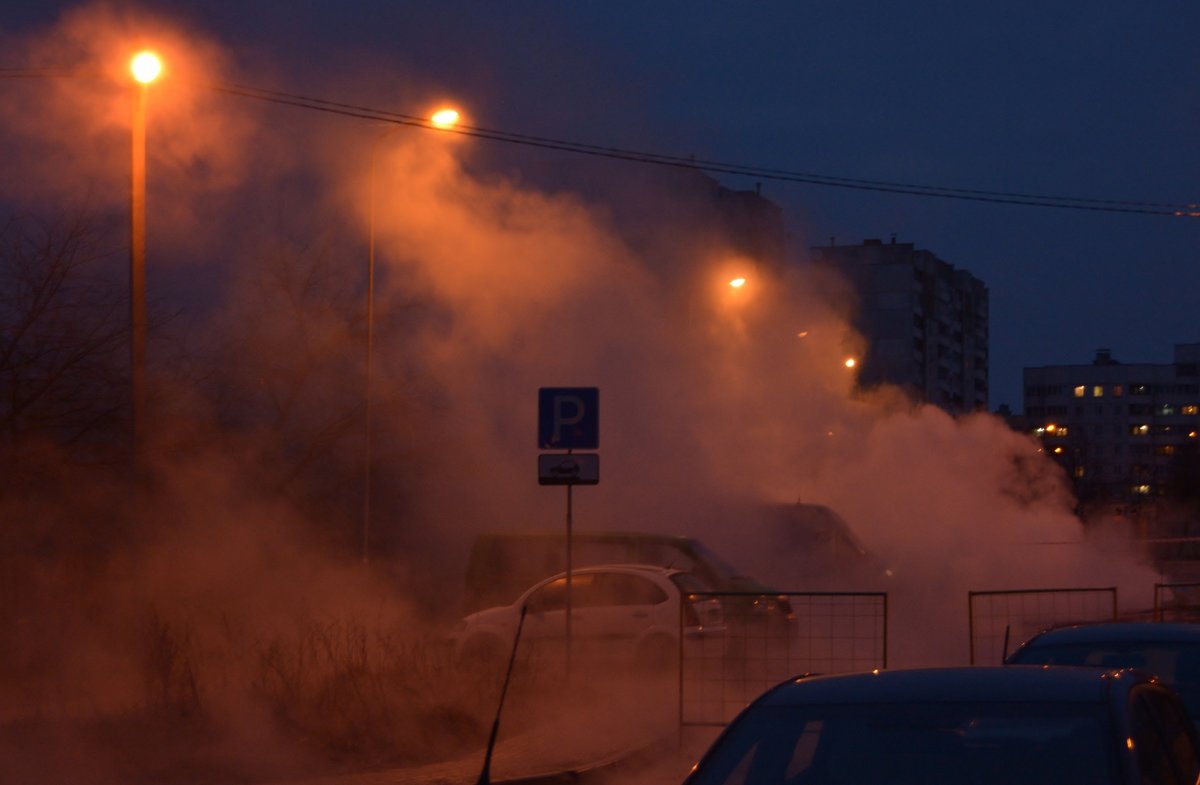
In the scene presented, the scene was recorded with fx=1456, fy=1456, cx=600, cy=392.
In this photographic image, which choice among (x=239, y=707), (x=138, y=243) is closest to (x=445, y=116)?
(x=138, y=243)

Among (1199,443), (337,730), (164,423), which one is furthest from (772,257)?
(1199,443)

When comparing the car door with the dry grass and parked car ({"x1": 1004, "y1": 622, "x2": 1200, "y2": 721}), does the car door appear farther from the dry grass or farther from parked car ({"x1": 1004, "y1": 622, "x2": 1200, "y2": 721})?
parked car ({"x1": 1004, "y1": 622, "x2": 1200, "y2": 721})

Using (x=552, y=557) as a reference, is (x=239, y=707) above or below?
below

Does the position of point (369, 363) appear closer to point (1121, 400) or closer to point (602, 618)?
point (602, 618)

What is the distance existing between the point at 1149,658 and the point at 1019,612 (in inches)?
272

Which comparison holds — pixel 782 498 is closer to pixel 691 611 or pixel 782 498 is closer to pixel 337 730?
pixel 691 611

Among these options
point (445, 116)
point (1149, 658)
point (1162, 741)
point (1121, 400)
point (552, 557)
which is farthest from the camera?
point (1121, 400)

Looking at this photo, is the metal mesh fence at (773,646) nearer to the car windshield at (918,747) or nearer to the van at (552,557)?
the van at (552,557)

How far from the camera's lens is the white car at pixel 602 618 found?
45.9 feet

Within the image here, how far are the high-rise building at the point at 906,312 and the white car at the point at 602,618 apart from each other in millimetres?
61857

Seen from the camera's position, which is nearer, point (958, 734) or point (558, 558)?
point (958, 734)

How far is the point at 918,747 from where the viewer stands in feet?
13.2

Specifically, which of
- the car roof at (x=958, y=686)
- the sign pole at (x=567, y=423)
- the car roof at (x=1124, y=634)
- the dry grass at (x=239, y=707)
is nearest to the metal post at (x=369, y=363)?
the dry grass at (x=239, y=707)

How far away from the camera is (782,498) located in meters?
27.0
